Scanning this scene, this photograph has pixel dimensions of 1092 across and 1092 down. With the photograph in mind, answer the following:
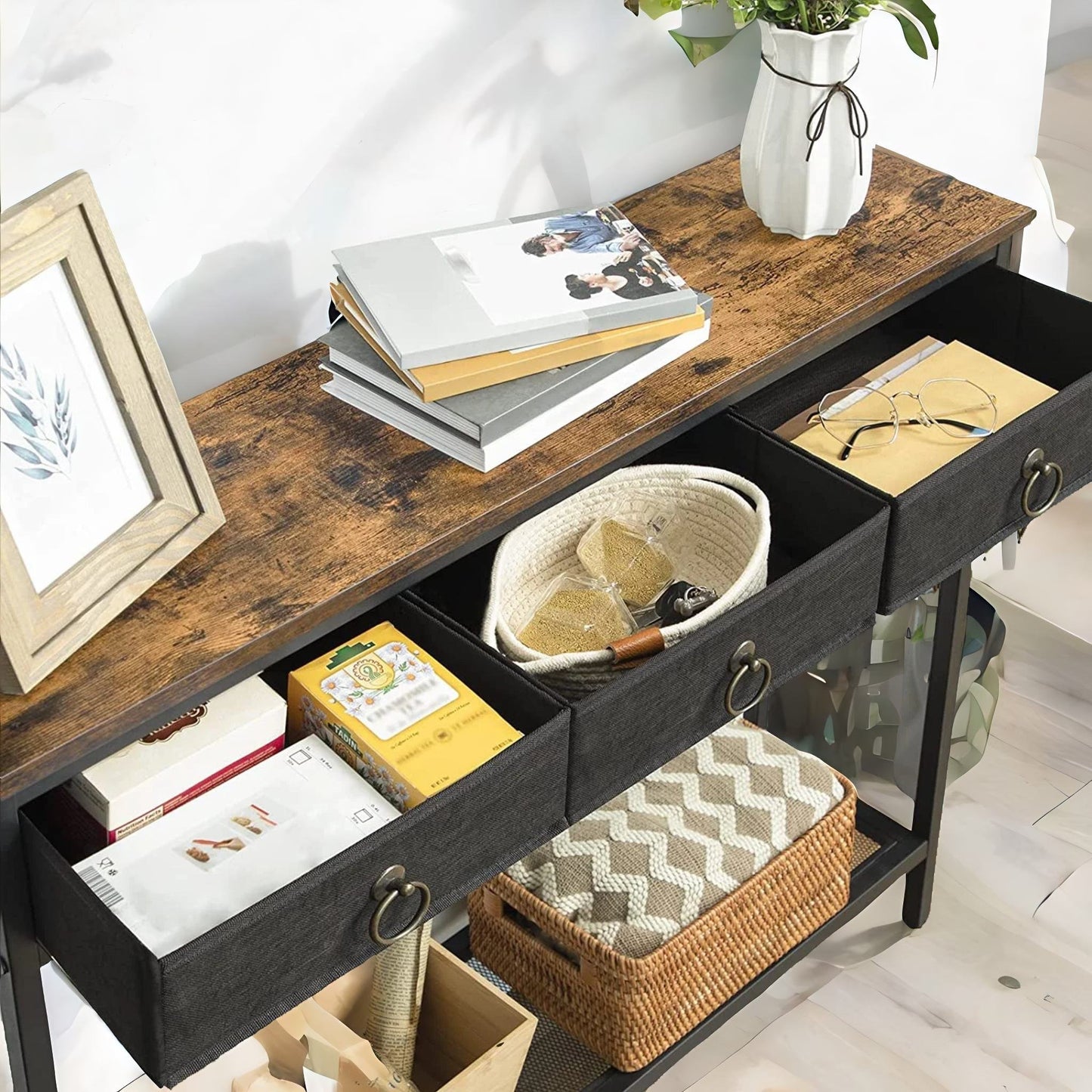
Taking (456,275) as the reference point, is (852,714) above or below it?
below

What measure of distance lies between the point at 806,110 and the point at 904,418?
308 millimetres

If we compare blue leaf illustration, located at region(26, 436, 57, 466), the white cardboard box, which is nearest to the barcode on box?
the white cardboard box

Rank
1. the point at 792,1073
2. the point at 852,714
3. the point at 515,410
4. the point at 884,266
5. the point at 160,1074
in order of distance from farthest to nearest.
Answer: the point at 852,714
the point at 792,1073
the point at 884,266
the point at 515,410
the point at 160,1074

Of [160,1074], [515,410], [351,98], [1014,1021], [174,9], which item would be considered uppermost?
[174,9]

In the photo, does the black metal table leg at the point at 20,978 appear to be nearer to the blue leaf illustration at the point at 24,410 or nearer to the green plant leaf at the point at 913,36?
the blue leaf illustration at the point at 24,410

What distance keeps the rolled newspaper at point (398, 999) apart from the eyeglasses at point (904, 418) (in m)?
0.62

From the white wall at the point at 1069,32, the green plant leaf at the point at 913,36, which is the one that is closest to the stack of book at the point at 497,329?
the green plant leaf at the point at 913,36

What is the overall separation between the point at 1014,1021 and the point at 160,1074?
1.19 meters

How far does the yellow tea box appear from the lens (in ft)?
3.55

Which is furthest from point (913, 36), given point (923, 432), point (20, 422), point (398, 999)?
point (398, 999)

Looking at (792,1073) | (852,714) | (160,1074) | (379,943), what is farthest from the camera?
(852,714)

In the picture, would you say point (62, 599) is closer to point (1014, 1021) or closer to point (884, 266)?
point (884, 266)

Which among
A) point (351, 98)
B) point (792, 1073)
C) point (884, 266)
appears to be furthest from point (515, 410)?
point (792, 1073)

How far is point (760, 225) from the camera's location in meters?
1.52
